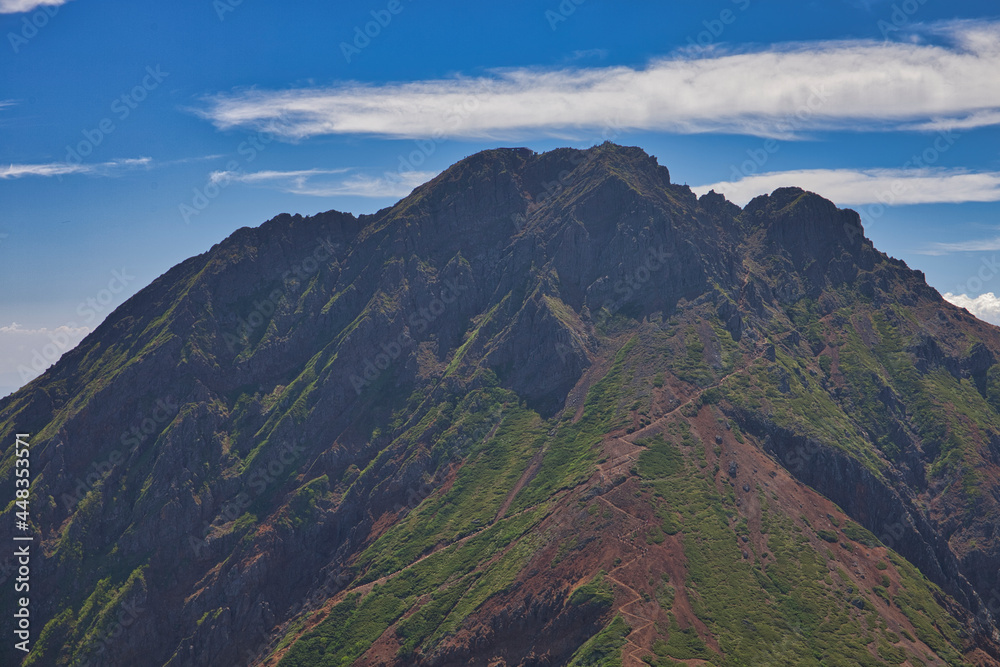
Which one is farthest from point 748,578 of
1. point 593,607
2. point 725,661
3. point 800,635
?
point 593,607

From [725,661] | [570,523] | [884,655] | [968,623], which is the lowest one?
[968,623]

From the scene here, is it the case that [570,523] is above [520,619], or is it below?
above

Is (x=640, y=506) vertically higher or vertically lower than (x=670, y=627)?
higher

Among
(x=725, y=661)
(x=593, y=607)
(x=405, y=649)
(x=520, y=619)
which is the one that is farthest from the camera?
(x=405, y=649)

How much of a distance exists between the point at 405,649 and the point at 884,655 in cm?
12288

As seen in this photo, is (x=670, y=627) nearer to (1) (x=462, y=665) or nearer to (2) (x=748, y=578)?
(2) (x=748, y=578)

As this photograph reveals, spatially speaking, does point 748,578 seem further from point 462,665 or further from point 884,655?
point 462,665

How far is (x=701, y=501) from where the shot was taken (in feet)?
650

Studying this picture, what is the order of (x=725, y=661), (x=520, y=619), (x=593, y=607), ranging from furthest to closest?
(x=520, y=619) → (x=593, y=607) → (x=725, y=661)

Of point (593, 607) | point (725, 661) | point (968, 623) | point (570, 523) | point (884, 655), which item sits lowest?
point (968, 623)

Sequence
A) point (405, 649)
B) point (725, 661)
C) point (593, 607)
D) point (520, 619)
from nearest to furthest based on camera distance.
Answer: point (725, 661), point (593, 607), point (520, 619), point (405, 649)

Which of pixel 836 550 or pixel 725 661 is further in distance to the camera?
pixel 836 550

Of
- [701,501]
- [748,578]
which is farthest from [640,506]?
[748,578]

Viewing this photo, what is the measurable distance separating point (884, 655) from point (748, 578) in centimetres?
3453
